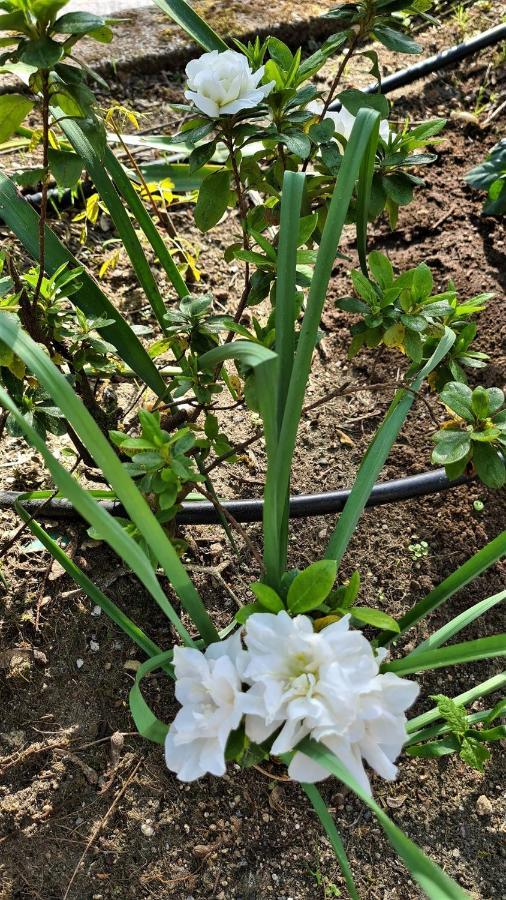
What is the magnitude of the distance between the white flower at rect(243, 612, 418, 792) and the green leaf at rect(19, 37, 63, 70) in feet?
2.54

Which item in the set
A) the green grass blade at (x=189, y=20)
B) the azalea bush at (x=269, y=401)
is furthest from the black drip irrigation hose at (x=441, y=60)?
the azalea bush at (x=269, y=401)

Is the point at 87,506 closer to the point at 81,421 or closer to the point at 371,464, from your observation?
the point at 81,421

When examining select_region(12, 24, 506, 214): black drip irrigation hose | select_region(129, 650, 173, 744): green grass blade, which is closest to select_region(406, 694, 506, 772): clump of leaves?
select_region(129, 650, 173, 744): green grass blade

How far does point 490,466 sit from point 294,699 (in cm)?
58

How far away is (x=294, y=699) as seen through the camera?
3.04 ft

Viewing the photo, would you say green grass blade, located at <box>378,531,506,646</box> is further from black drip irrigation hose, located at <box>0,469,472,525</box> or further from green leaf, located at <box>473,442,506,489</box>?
black drip irrigation hose, located at <box>0,469,472,525</box>

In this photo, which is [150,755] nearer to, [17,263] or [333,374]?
[333,374]

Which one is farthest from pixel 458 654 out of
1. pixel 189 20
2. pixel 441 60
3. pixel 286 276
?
pixel 441 60

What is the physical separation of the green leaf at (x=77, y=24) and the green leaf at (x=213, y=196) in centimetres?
36

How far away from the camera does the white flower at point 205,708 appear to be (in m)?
0.95

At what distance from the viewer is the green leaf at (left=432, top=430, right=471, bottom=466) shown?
1.30 m

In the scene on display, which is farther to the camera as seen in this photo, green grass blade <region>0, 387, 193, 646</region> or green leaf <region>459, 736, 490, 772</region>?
green leaf <region>459, 736, 490, 772</region>

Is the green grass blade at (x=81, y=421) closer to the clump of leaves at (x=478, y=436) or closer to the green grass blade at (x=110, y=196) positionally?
the green grass blade at (x=110, y=196)

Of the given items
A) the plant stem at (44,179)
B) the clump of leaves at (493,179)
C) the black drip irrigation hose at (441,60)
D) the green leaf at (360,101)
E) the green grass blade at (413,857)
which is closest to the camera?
the green grass blade at (413,857)
